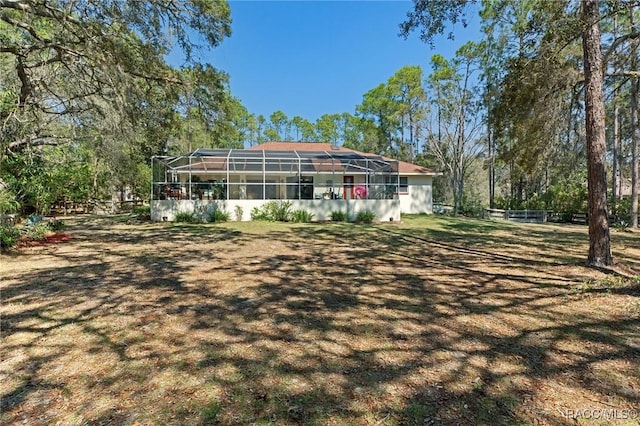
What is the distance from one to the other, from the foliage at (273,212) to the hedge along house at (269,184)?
0.23 metres

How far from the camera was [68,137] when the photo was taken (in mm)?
10242

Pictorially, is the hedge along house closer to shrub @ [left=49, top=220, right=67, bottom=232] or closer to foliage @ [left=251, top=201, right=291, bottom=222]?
foliage @ [left=251, top=201, right=291, bottom=222]

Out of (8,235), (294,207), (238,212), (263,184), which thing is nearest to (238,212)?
(238,212)

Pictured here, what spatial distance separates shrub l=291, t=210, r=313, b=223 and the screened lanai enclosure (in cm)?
40

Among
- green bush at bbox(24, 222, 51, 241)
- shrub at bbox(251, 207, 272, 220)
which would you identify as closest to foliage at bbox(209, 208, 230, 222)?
shrub at bbox(251, 207, 272, 220)

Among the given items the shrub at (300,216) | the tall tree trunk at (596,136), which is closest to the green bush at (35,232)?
the shrub at (300,216)

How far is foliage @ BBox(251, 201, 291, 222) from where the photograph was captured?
15.0 meters

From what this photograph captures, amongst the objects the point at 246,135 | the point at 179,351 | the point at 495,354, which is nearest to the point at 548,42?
the point at 495,354

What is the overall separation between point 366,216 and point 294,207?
129 inches

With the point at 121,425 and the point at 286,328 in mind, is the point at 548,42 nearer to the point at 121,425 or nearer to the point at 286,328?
the point at 286,328

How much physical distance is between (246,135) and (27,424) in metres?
46.2

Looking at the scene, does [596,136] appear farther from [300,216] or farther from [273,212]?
[273,212]

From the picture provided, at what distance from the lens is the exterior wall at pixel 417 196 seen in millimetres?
22656

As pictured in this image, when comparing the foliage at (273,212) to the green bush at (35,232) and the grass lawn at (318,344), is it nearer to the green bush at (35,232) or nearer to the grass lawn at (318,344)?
the green bush at (35,232)
